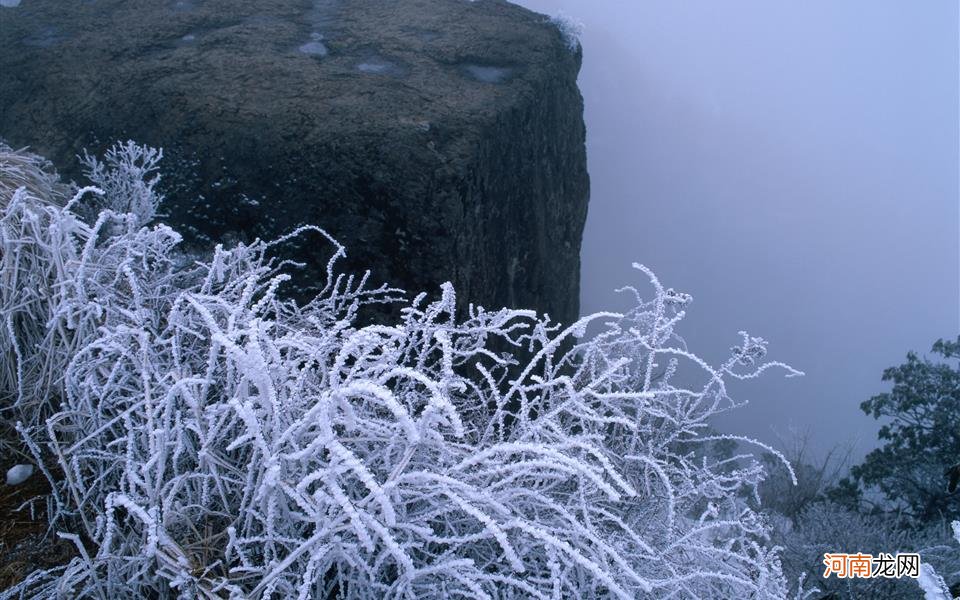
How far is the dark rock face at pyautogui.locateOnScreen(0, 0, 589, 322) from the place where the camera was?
7.74 feet

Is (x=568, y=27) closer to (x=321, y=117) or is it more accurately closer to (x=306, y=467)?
(x=321, y=117)

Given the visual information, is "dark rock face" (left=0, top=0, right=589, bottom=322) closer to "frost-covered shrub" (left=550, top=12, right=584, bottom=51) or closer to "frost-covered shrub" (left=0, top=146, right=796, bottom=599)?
"frost-covered shrub" (left=550, top=12, right=584, bottom=51)

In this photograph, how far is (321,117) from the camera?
2426mm

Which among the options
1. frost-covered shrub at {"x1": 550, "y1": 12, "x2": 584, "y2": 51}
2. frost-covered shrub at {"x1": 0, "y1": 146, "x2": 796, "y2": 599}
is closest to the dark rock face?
frost-covered shrub at {"x1": 550, "y1": 12, "x2": 584, "y2": 51}

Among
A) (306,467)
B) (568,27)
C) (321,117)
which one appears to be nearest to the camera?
(306,467)

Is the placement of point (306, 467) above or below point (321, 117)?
below

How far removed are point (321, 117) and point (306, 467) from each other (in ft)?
5.26

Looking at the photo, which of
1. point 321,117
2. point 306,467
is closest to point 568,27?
point 321,117

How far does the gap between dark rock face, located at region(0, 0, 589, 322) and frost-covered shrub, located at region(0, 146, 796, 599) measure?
A: 2.41 ft

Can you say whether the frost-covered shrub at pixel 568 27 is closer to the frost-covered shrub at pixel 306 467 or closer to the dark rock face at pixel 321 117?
the dark rock face at pixel 321 117

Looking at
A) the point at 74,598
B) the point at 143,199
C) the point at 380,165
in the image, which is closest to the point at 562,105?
the point at 380,165

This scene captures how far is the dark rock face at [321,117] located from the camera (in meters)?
2.36

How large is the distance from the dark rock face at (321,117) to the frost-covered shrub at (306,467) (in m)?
0.74

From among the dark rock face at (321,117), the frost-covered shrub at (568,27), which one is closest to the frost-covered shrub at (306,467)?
the dark rock face at (321,117)
